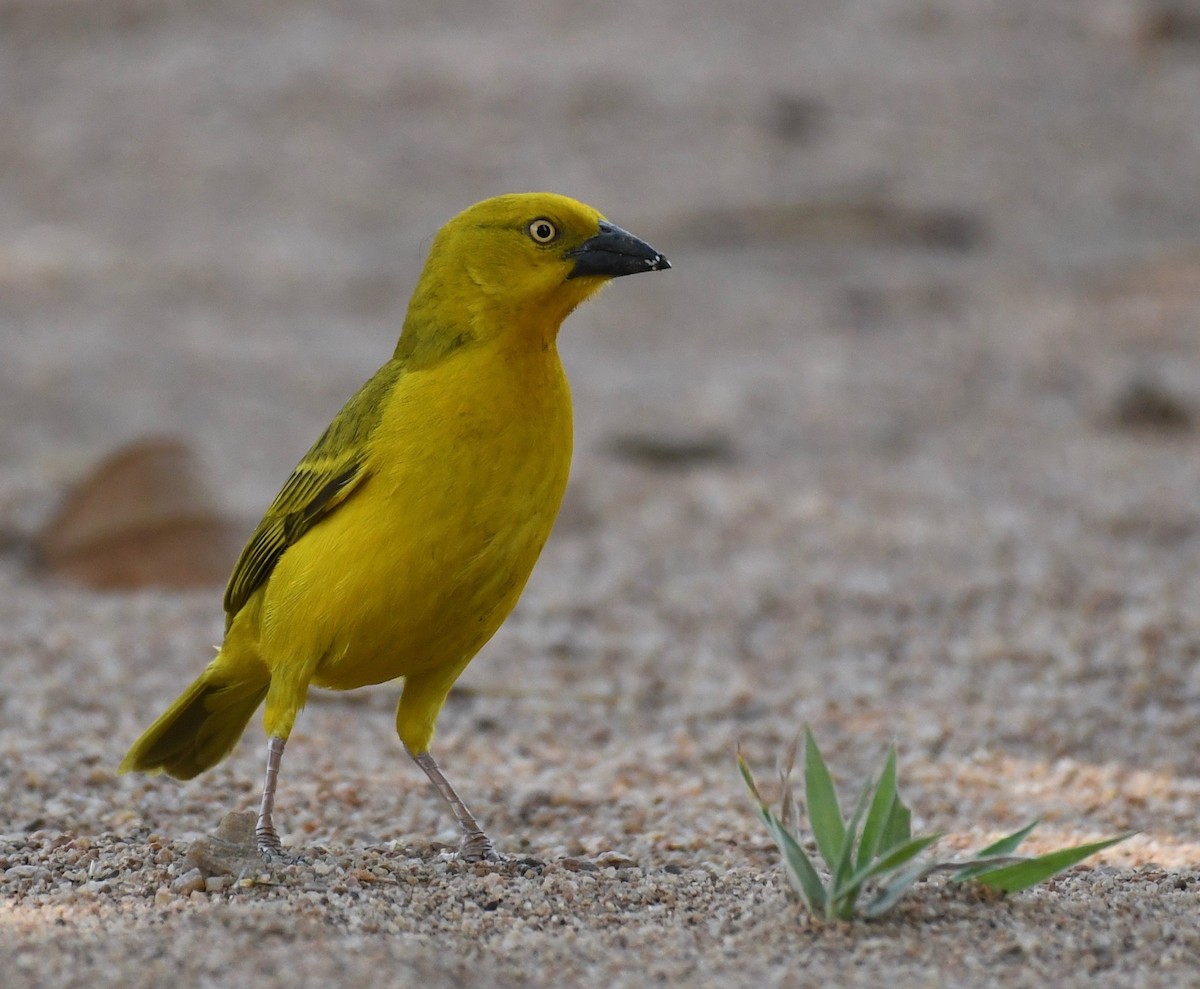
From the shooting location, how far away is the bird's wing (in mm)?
3844

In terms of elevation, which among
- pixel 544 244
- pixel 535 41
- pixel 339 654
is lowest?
pixel 339 654

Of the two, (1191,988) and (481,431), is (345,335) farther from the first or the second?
(1191,988)

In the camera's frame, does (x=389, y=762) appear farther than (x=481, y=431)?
Yes

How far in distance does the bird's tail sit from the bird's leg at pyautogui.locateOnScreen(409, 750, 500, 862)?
498mm

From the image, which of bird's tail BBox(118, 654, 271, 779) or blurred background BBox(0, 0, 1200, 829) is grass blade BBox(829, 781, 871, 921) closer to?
bird's tail BBox(118, 654, 271, 779)

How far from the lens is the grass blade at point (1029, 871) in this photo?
2961mm

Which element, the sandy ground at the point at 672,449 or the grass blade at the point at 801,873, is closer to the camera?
the grass blade at the point at 801,873

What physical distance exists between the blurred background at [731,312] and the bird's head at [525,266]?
2048mm

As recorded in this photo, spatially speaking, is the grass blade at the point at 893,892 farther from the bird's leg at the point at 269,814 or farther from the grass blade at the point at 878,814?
the bird's leg at the point at 269,814

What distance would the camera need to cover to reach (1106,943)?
297 cm

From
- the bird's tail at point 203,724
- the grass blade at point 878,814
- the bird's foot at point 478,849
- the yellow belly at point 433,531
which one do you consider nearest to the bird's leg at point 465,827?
the bird's foot at point 478,849

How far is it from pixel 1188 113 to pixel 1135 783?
12823 millimetres

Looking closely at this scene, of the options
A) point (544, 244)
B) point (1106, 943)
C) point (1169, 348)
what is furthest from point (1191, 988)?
point (1169, 348)

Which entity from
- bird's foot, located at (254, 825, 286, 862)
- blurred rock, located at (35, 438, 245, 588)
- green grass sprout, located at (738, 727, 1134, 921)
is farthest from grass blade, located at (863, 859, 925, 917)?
blurred rock, located at (35, 438, 245, 588)
